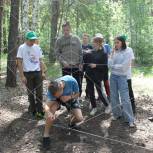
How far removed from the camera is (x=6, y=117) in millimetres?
7512

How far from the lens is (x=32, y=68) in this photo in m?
7.00

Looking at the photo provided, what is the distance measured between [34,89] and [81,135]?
4.66ft

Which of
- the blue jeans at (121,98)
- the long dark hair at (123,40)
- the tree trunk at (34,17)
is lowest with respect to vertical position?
the blue jeans at (121,98)

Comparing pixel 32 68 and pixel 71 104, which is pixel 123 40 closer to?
pixel 71 104

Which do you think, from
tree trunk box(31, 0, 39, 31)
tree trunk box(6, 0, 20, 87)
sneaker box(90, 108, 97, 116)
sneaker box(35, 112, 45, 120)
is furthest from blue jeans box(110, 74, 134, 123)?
tree trunk box(31, 0, 39, 31)

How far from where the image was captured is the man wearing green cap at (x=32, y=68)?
6.91m

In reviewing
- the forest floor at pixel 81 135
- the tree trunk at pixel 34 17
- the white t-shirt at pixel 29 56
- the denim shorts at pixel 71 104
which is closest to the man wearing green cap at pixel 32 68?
the white t-shirt at pixel 29 56

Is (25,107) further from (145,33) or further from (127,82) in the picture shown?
(145,33)

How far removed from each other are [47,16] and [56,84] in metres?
17.5

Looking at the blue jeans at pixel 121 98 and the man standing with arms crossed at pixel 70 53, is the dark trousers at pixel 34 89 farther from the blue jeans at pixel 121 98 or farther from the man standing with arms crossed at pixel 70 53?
the blue jeans at pixel 121 98

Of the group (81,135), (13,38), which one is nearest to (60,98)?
(81,135)

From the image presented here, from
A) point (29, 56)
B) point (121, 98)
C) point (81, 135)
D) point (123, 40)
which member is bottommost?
point (81, 135)

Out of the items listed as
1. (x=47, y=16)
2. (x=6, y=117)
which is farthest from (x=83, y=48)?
(x=47, y=16)

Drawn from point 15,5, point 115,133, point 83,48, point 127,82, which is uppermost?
point 15,5
